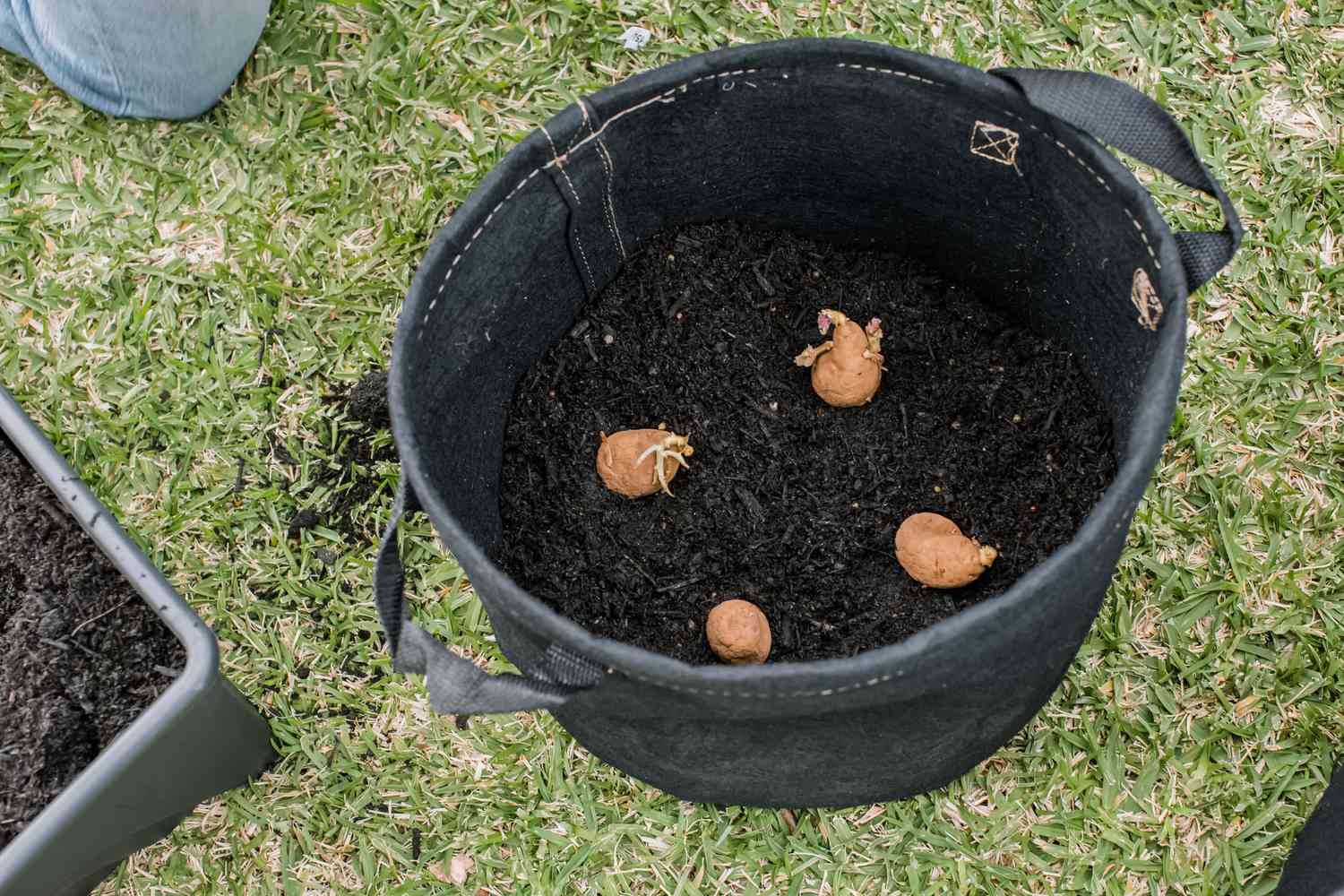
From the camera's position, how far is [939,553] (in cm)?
155

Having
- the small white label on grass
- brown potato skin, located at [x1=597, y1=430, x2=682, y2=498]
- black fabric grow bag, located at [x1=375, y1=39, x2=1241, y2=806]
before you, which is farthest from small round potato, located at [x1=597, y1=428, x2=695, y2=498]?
the small white label on grass

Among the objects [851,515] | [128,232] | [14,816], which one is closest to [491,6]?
[128,232]

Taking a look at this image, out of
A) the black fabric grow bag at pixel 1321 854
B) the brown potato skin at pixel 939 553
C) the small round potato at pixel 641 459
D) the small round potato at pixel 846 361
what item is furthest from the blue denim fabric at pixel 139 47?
the black fabric grow bag at pixel 1321 854

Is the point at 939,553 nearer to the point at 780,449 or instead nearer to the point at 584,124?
the point at 780,449

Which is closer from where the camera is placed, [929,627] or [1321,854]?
[929,627]

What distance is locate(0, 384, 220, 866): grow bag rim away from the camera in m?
1.41

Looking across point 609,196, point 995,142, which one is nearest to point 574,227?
point 609,196

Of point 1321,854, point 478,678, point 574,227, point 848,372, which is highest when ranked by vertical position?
point 574,227

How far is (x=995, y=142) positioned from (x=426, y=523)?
102 cm

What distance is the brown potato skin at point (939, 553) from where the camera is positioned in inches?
60.8

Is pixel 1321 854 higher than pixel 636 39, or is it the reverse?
pixel 636 39

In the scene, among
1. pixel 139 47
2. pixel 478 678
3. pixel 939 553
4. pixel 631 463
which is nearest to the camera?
pixel 478 678

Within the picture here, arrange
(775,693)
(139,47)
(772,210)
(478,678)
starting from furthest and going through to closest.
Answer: (139,47) → (772,210) → (478,678) → (775,693)

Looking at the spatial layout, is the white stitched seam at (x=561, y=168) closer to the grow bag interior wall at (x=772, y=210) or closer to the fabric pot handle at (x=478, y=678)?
the grow bag interior wall at (x=772, y=210)
